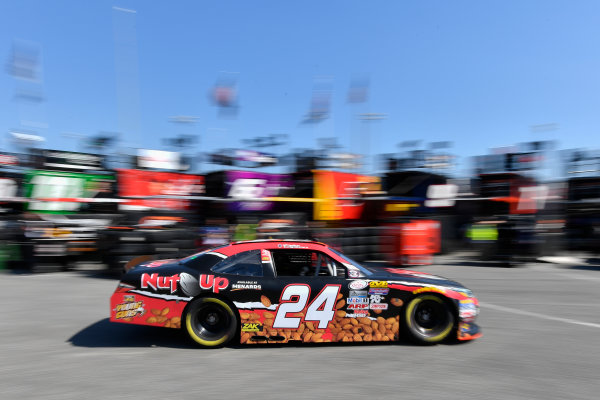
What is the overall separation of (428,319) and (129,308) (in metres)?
3.44

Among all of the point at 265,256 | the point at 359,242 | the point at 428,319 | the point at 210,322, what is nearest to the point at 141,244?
the point at 210,322

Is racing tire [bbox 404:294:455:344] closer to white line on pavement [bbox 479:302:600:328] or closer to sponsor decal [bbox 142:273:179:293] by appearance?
white line on pavement [bbox 479:302:600:328]

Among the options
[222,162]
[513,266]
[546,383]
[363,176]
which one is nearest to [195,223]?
[222,162]

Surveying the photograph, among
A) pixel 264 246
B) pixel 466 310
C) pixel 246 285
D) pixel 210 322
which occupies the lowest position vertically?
pixel 210 322

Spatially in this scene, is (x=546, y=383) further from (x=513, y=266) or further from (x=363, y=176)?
(x=363, y=176)

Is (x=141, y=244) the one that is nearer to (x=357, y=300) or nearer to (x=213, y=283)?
(x=213, y=283)

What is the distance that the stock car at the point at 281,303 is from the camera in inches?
187

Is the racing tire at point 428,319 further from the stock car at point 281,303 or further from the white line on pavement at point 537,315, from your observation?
the white line on pavement at point 537,315

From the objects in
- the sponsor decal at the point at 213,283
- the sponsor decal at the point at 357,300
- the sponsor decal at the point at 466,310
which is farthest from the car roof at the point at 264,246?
the sponsor decal at the point at 466,310

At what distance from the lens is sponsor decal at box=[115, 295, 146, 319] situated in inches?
188

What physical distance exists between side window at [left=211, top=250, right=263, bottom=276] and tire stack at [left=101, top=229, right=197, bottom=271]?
445 cm

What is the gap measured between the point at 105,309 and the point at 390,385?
15.9ft

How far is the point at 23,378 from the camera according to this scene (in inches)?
153

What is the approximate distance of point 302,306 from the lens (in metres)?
4.78
